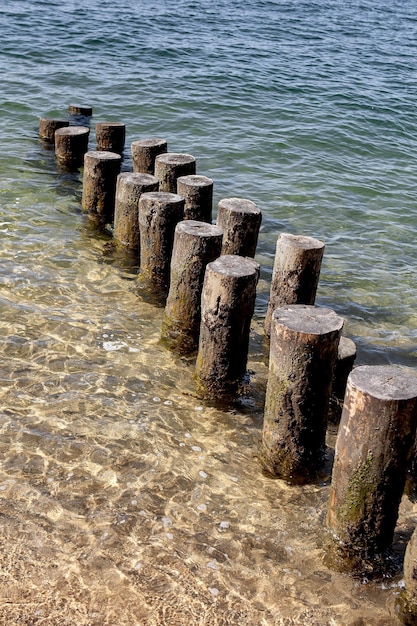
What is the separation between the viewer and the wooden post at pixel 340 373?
5871mm

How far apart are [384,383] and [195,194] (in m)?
4.59

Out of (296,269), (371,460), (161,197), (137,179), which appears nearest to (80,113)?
(137,179)

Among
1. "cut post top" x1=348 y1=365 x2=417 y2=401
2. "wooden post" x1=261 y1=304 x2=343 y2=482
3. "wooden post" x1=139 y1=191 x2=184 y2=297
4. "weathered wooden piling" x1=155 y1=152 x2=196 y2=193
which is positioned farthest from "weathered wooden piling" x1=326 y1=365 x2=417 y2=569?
"weathered wooden piling" x1=155 y1=152 x2=196 y2=193

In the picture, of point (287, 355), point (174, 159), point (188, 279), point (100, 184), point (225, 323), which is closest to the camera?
point (287, 355)

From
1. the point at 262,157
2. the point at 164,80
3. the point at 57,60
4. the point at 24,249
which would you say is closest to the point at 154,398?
the point at 24,249

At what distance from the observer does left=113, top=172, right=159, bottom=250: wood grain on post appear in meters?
8.31

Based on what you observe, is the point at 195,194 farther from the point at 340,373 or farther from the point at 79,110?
the point at 79,110

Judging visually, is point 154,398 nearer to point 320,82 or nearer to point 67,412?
point 67,412

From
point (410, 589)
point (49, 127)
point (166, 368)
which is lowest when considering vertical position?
point (166, 368)

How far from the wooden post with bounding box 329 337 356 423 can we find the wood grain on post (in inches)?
133

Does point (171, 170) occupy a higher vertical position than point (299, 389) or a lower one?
higher

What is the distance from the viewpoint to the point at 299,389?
507cm

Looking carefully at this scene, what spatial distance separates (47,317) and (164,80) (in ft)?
44.0

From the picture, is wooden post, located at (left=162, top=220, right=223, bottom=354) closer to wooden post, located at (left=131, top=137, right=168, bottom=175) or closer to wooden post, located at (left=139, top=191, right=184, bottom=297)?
wooden post, located at (left=139, top=191, right=184, bottom=297)
